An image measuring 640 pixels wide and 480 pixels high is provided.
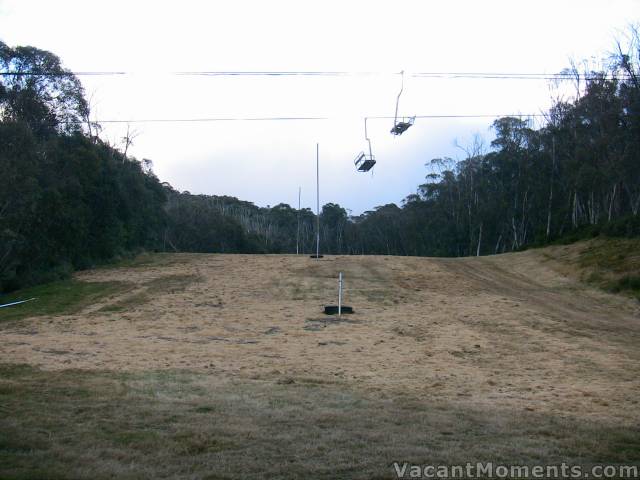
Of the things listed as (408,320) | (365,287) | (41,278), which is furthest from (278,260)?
(408,320)

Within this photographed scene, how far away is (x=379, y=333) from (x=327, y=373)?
18.7ft

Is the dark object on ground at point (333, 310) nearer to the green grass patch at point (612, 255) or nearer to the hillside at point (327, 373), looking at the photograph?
the hillside at point (327, 373)

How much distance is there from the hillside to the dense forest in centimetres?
471

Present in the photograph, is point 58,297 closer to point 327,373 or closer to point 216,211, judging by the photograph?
point 327,373

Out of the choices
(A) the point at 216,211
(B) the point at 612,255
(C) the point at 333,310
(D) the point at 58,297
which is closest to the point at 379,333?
(C) the point at 333,310

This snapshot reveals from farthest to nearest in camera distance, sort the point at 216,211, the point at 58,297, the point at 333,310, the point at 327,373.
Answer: the point at 216,211 < the point at 58,297 < the point at 333,310 < the point at 327,373

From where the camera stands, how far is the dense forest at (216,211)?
98.7 feet

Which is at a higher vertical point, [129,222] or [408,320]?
[129,222]

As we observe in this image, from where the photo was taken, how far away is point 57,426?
286 inches

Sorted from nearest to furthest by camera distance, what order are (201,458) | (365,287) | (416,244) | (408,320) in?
1. (201,458)
2. (408,320)
3. (365,287)
4. (416,244)

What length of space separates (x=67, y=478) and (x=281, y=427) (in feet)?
9.29

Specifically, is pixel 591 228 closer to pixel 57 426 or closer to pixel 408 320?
pixel 408 320

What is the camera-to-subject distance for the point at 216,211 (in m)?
76.0

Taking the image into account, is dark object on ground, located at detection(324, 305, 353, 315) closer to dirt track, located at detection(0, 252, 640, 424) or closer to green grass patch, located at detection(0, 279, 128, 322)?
dirt track, located at detection(0, 252, 640, 424)
